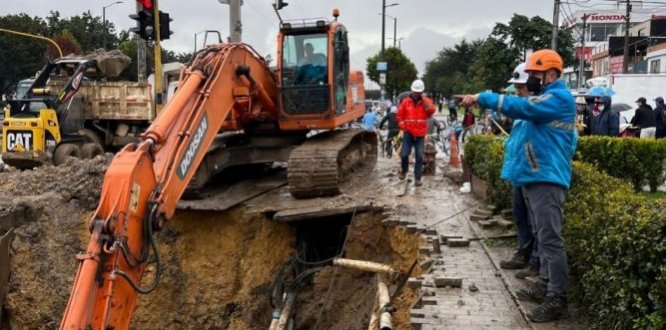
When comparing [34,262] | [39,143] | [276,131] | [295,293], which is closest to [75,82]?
[39,143]

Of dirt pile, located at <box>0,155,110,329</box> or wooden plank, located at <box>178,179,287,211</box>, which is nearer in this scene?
dirt pile, located at <box>0,155,110,329</box>

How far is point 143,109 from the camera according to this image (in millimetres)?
16688

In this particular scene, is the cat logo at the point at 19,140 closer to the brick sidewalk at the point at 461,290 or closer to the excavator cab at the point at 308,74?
the excavator cab at the point at 308,74

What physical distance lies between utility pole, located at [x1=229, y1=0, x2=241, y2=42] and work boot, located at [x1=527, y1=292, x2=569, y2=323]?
10286 millimetres

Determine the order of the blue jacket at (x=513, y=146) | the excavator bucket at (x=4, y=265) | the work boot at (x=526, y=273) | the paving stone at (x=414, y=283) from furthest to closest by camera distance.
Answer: the excavator bucket at (x=4, y=265) → the work boot at (x=526, y=273) → the paving stone at (x=414, y=283) → the blue jacket at (x=513, y=146)

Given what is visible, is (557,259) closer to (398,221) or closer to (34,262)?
(398,221)

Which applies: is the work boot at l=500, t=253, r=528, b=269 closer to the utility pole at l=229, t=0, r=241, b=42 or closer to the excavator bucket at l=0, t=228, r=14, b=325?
the excavator bucket at l=0, t=228, r=14, b=325

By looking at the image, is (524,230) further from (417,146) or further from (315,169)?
(417,146)

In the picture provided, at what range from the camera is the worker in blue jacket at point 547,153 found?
16.3 ft

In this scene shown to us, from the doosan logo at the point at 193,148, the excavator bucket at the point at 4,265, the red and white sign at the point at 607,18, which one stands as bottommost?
the excavator bucket at the point at 4,265

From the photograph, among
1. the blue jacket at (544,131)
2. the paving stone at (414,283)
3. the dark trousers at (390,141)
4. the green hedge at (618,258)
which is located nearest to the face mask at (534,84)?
the blue jacket at (544,131)

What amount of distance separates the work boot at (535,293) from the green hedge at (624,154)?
5354mm

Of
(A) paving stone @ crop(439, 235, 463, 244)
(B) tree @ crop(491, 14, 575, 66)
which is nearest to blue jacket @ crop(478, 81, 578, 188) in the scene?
(A) paving stone @ crop(439, 235, 463, 244)

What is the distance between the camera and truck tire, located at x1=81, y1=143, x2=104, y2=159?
1475cm
